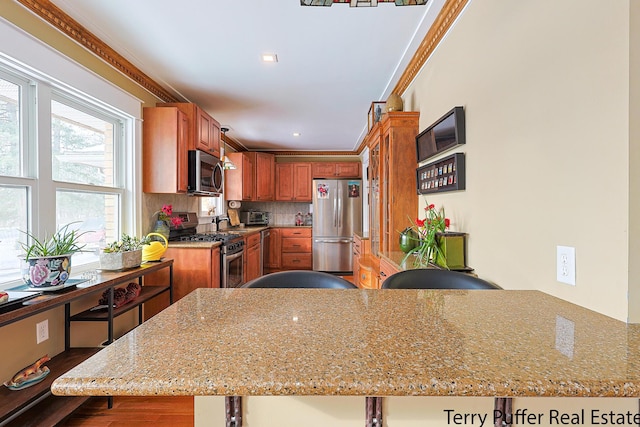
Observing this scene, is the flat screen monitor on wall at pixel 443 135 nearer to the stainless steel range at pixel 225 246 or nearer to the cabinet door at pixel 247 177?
the stainless steel range at pixel 225 246

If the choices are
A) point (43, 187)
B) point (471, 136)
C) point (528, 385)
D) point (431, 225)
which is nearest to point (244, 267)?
point (43, 187)

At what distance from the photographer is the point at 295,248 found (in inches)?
242

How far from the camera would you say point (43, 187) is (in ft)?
6.57

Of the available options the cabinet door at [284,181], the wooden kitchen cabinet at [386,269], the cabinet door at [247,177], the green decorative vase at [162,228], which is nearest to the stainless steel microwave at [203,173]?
the green decorative vase at [162,228]

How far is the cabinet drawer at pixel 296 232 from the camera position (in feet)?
20.1

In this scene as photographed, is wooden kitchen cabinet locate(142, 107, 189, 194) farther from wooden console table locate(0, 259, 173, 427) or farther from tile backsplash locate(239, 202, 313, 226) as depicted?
tile backsplash locate(239, 202, 313, 226)

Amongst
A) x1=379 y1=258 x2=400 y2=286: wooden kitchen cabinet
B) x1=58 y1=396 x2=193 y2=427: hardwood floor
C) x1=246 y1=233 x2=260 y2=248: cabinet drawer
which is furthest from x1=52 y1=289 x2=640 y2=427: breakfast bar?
x1=246 y1=233 x2=260 y2=248: cabinet drawer

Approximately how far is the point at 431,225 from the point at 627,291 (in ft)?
3.85

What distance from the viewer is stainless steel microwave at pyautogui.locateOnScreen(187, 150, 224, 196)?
3309 mm

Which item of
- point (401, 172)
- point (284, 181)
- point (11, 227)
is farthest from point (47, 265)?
point (284, 181)

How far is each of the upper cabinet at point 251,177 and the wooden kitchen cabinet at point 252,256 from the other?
0.91 meters

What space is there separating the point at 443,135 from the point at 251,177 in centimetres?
438

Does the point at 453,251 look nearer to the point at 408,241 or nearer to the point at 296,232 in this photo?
the point at 408,241

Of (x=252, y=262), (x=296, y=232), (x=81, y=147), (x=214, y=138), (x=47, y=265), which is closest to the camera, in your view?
(x=47, y=265)
